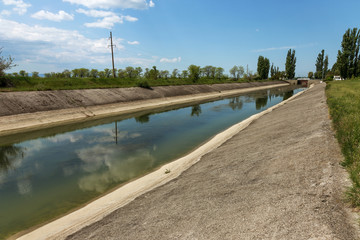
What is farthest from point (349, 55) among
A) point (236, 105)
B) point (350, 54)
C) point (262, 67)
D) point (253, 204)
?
point (253, 204)

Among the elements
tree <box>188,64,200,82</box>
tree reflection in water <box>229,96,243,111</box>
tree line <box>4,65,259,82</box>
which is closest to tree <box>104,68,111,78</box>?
tree line <box>4,65,259,82</box>

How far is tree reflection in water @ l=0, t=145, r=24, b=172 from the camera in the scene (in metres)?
14.7

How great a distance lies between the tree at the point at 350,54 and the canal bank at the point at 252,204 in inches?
3209

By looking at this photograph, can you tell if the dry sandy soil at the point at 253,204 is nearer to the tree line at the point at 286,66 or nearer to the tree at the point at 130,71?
the tree at the point at 130,71

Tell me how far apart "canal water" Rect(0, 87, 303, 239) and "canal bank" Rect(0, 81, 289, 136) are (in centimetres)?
498

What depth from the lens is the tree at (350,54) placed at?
6706 centimetres

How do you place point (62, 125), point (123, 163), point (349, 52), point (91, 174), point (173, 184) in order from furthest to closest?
point (349, 52) → point (62, 125) → point (123, 163) → point (91, 174) → point (173, 184)

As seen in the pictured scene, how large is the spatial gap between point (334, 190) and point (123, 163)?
488 inches

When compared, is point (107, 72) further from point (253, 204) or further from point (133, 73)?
point (253, 204)

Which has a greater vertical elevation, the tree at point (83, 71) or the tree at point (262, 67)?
the tree at point (262, 67)

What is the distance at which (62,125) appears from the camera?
92.3 ft

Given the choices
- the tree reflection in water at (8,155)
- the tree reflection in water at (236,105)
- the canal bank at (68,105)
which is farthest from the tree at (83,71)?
the tree reflection in water at (8,155)

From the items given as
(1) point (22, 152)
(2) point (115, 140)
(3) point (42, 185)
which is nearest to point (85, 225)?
(3) point (42, 185)

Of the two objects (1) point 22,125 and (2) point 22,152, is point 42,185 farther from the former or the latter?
(1) point 22,125
